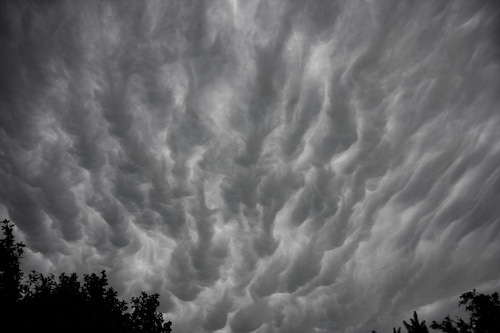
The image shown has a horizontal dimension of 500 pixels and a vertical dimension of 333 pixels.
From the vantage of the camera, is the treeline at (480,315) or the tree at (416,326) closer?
the tree at (416,326)

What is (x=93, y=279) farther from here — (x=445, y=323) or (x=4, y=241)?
(x=445, y=323)

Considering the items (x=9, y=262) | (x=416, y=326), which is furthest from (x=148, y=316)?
(x=416, y=326)

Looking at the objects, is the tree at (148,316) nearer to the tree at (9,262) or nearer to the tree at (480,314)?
the tree at (9,262)

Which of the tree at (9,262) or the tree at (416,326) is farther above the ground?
the tree at (9,262)

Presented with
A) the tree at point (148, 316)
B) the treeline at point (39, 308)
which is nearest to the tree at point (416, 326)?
the treeline at point (39, 308)

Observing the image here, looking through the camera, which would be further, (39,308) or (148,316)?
(148,316)

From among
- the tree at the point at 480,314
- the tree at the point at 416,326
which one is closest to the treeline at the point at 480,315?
the tree at the point at 480,314

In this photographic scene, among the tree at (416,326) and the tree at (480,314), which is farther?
the tree at (480,314)

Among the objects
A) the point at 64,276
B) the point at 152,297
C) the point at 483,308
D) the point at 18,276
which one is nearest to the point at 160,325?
the point at 152,297

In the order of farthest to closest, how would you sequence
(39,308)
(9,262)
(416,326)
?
(9,262), (39,308), (416,326)

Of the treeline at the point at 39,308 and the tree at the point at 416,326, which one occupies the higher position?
the treeline at the point at 39,308

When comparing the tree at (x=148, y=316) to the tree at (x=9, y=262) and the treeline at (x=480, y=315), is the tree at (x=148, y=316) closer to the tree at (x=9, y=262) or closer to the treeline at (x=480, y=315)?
the tree at (x=9, y=262)

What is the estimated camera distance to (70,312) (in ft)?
59.4

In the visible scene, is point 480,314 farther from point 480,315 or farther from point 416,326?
point 416,326
